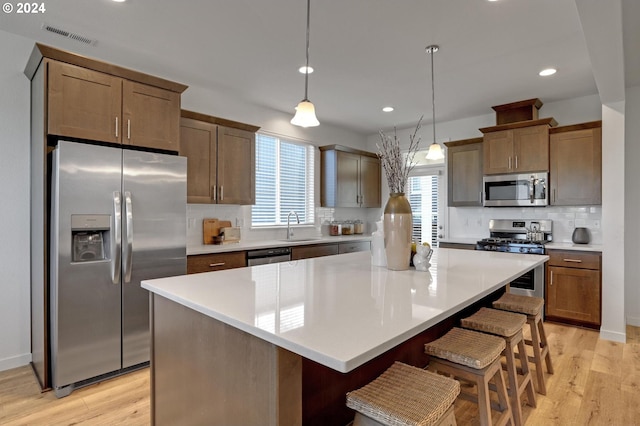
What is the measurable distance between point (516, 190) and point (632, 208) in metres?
1.18

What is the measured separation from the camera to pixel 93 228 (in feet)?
8.52

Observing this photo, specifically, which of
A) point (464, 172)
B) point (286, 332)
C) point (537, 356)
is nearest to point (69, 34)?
point (286, 332)

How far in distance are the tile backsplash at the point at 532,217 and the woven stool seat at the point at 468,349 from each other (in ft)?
A: 11.4

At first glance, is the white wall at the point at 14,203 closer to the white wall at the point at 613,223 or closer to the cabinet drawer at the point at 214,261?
the cabinet drawer at the point at 214,261

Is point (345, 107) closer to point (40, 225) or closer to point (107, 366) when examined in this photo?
point (40, 225)

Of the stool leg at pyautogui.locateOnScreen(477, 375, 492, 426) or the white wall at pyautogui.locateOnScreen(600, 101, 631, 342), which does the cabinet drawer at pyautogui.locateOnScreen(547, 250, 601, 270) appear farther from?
the stool leg at pyautogui.locateOnScreen(477, 375, 492, 426)

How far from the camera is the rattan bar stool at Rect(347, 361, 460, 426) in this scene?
3.78 ft

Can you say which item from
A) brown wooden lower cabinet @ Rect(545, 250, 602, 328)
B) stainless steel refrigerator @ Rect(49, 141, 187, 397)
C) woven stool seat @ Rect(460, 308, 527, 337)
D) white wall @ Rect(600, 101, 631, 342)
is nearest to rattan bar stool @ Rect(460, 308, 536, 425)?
woven stool seat @ Rect(460, 308, 527, 337)

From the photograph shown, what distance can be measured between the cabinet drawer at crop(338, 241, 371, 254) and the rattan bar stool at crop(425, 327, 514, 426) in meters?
3.12

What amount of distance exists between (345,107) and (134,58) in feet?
8.35

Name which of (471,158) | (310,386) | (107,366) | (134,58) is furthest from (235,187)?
(471,158)

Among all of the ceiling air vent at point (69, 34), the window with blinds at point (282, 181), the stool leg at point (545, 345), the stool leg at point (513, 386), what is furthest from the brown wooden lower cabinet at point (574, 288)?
the ceiling air vent at point (69, 34)

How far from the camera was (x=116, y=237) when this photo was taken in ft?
8.73

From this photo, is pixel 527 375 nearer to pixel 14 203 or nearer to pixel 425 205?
pixel 425 205
